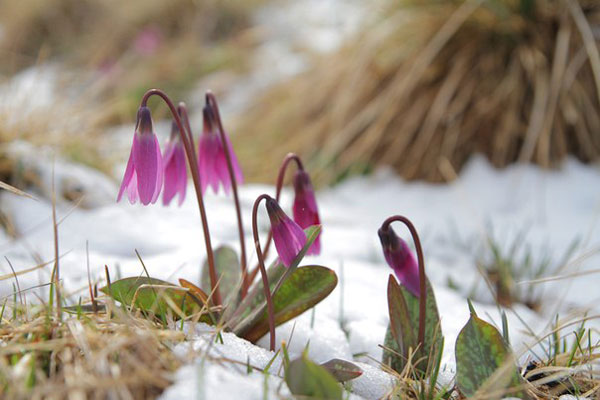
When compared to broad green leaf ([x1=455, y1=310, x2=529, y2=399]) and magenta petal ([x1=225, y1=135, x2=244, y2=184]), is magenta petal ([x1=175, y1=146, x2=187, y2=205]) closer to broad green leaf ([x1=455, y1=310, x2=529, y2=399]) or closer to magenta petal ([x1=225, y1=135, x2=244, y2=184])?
magenta petal ([x1=225, y1=135, x2=244, y2=184])

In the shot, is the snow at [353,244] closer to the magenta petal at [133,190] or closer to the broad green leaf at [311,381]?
the broad green leaf at [311,381]

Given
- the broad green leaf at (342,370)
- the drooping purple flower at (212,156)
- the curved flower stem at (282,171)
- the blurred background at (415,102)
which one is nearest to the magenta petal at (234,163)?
the drooping purple flower at (212,156)

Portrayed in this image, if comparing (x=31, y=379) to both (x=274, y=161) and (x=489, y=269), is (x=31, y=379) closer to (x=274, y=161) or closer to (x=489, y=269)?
(x=489, y=269)

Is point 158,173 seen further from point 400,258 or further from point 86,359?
point 400,258

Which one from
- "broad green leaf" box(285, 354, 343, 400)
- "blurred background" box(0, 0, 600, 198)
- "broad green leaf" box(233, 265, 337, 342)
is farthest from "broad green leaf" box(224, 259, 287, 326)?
"blurred background" box(0, 0, 600, 198)

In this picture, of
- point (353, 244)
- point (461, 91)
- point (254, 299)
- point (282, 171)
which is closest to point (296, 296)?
point (254, 299)

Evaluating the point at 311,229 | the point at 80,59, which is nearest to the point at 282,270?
the point at 311,229

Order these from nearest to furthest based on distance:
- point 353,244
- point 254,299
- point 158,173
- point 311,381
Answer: point 311,381 → point 158,173 → point 254,299 → point 353,244
